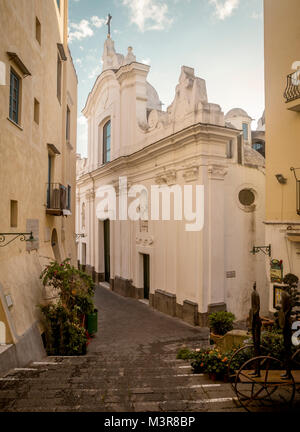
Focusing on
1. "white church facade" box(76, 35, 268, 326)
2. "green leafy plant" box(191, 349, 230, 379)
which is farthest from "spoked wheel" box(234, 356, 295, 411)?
"white church facade" box(76, 35, 268, 326)

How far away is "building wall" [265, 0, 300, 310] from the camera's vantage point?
9039 millimetres

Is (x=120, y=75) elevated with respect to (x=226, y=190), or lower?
elevated

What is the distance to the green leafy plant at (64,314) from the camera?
848 centimetres

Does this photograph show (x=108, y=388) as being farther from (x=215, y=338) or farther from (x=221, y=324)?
(x=221, y=324)

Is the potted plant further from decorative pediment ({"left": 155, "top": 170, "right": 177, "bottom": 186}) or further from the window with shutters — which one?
the window with shutters

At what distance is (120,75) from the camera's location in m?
19.1

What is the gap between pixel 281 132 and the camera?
30.9ft

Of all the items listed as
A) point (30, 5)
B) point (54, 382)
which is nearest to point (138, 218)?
point (30, 5)

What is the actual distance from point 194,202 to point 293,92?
18.7ft

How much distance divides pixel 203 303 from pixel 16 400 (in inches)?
348

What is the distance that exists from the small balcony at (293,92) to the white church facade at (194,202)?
3.88m

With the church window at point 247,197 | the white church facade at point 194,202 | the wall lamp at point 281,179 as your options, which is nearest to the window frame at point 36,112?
the white church facade at point 194,202

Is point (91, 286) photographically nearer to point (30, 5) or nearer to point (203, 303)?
point (203, 303)

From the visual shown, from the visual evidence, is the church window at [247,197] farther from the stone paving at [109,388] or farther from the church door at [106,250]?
the church door at [106,250]
